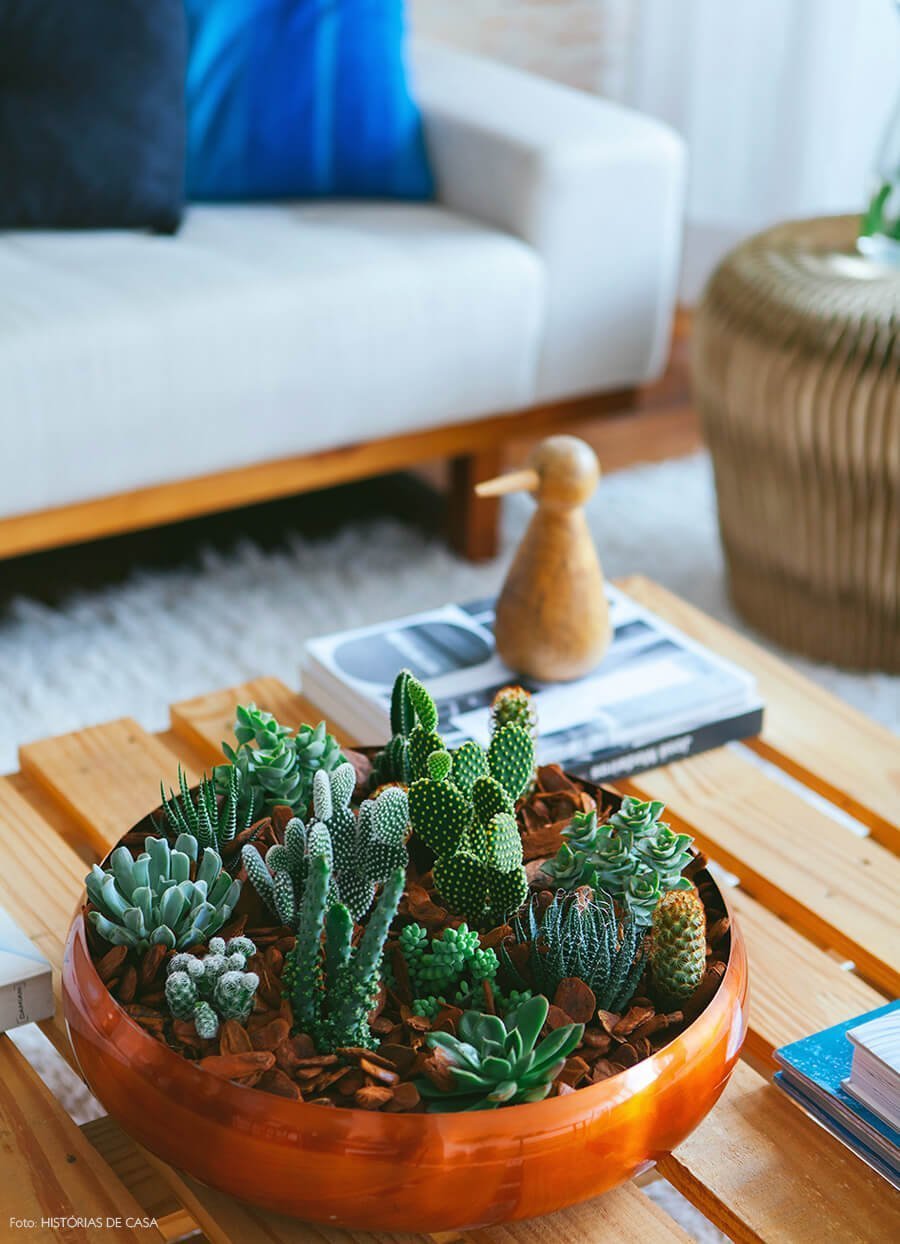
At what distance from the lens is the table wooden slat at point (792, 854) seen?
933 millimetres

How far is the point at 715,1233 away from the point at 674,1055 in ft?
1.62

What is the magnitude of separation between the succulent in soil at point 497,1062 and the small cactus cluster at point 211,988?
88mm

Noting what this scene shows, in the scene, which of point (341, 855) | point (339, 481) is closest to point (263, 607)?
point (339, 481)

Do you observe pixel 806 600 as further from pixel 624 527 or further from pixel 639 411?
pixel 639 411

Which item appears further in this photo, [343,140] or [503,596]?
[343,140]

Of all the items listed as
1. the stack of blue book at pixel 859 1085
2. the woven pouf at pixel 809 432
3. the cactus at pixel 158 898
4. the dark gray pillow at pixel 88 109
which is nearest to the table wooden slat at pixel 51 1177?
the cactus at pixel 158 898

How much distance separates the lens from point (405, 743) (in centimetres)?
87

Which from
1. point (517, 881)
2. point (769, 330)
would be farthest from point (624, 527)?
point (517, 881)

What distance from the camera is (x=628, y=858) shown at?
79cm

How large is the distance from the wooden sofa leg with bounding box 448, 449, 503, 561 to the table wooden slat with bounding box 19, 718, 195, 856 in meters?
1.05

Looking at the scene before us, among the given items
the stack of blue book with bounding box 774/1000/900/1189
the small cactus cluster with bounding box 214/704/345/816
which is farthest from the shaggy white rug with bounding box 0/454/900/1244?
the stack of blue book with bounding box 774/1000/900/1189

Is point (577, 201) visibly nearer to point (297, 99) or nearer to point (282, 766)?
point (297, 99)

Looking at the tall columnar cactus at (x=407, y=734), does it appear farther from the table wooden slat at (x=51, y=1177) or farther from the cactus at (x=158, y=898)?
the table wooden slat at (x=51, y=1177)

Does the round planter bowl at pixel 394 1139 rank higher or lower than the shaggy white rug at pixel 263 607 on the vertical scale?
higher
